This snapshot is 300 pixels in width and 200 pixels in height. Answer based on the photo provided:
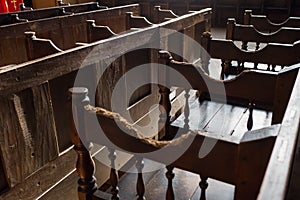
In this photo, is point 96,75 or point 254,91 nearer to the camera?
point 254,91

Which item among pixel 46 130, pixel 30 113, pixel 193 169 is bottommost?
pixel 46 130

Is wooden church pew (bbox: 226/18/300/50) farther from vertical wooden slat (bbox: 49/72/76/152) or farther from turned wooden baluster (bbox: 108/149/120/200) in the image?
turned wooden baluster (bbox: 108/149/120/200)

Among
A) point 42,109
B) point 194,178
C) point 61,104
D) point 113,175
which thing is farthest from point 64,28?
point 113,175

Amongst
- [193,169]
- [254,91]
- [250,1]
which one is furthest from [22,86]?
[250,1]

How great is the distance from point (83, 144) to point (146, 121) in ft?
5.41

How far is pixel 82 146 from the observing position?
1130 millimetres

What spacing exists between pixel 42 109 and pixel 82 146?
736 mm

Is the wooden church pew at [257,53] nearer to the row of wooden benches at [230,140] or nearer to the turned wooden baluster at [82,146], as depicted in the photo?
the row of wooden benches at [230,140]

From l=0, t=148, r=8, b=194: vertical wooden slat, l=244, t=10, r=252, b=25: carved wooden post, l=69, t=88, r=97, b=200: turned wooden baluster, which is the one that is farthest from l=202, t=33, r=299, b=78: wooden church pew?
l=0, t=148, r=8, b=194: vertical wooden slat

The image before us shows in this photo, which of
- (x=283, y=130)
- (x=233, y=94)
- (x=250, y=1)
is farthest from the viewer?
(x=250, y=1)

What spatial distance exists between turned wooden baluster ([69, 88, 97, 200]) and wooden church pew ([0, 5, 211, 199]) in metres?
0.56

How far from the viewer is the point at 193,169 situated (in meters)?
0.93

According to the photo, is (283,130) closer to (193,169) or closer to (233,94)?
(193,169)

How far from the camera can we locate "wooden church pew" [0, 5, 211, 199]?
5.07 feet
